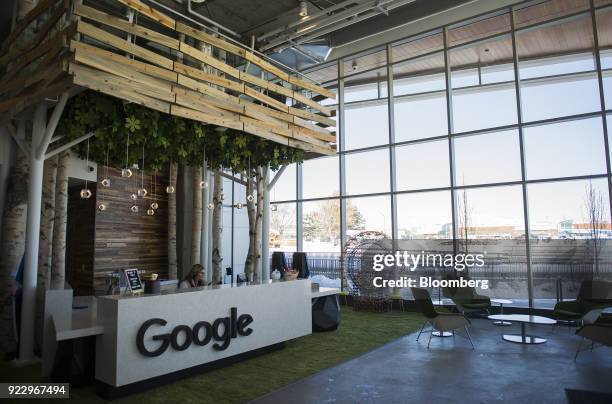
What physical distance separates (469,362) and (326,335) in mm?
2538

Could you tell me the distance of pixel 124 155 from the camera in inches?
273

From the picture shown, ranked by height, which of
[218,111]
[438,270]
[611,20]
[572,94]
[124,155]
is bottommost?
[438,270]

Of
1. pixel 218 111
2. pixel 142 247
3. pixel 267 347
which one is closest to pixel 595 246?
pixel 267 347

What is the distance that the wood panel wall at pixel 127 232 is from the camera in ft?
33.5

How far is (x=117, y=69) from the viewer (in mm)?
4844

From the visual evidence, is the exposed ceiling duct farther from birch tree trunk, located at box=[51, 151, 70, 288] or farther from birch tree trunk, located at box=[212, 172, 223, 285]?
birch tree trunk, located at box=[51, 151, 70, 288]

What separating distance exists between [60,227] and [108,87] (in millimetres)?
3304

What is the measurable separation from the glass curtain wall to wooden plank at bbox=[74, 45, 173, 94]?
675cm

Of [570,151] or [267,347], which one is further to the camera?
[570,151]

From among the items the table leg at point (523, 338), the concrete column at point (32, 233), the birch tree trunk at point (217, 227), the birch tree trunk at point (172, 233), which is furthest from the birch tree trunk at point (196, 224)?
the table leg at point (523, 338)

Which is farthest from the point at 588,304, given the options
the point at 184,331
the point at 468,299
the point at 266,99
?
the point at 184,331

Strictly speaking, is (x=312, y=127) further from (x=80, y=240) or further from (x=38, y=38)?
(x=80, y=240)

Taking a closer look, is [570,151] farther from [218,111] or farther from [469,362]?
[218,111]

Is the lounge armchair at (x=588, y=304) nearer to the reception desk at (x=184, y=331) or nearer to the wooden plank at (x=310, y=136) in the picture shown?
the reception desk at (x=184, y=331)
